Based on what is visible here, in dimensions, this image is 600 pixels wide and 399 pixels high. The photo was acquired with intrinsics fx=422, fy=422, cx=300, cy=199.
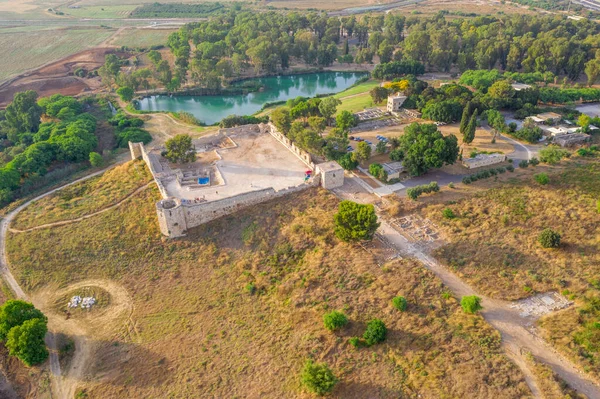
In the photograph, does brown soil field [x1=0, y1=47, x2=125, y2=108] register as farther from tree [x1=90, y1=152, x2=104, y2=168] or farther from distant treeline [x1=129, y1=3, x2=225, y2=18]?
distant treeline [x1=129, y1=3, x2=225, y2=18]

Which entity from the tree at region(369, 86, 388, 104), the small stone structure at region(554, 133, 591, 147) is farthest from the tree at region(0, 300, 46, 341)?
the small stone structure at region(554, 133, 591, 147)

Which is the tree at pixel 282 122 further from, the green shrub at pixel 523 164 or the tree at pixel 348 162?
the green shrub at pixel 523 164

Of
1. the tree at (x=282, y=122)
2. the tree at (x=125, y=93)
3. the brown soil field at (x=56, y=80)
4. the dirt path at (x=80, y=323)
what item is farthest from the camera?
the brown soil field at (x=56, y=80)

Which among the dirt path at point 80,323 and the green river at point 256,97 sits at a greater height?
the green river at point 256,97

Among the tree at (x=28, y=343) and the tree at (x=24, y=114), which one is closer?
the tree at (x=28, y=343)

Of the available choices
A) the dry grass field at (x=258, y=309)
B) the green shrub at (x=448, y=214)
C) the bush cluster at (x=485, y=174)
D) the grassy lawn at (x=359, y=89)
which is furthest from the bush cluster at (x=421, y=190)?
the grassy lawn at (x=359, y=89)

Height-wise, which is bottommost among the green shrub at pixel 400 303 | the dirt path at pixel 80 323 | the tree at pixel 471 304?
the dirt path at pixel 80 323

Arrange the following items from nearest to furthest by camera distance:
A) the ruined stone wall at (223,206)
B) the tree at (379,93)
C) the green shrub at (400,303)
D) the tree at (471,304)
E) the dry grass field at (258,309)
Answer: the dry grass field at (258,309) → the tree at (471,304) → the green shrub at (400,303) → the ruined stone wall at (223,206) → the tree at (379,93)
